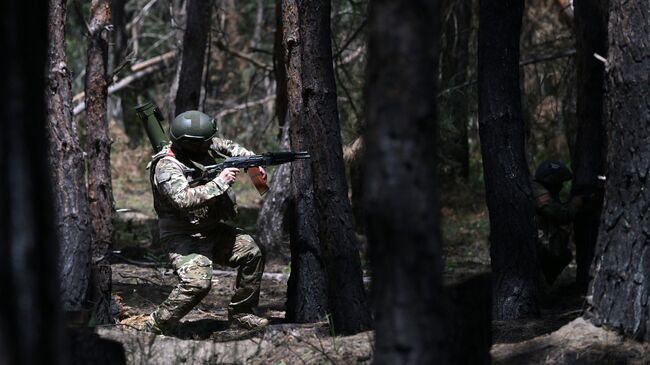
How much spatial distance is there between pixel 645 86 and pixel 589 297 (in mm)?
1400

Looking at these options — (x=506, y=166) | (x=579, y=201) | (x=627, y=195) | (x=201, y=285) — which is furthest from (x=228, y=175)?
(x=579, y=201)

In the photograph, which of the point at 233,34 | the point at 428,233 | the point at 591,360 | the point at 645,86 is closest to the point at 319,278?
the point at 591,360

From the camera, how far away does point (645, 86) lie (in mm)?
6125

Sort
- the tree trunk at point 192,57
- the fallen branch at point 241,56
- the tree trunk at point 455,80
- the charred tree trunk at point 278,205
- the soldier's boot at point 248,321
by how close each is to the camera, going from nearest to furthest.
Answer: the soldier's boot at point 248,321 < the charred tree trunk at point 278,205 < the tree trunk at point 192,57 < the tree trunk at point 455,80 < the fallen branch at point 241,56

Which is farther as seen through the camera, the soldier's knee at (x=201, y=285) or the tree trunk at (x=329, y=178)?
the soldier's knee at (x=201, y=285)

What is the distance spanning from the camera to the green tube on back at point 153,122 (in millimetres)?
8445

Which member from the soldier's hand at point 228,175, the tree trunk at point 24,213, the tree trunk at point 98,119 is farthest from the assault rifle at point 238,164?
the tree trunk at point 24,213

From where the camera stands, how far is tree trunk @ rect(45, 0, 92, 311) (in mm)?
6730

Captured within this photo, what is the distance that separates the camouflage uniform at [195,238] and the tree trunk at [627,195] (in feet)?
9.67

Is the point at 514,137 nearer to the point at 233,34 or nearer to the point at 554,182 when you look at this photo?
the point at 554,182

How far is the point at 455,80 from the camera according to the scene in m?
15.4

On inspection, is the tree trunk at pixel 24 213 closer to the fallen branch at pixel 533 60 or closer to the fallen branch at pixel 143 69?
the fallen branch at pixel 533 60

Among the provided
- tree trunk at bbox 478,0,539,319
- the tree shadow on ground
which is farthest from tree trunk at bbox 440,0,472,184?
tree trunk at bbox 478,0,539,319

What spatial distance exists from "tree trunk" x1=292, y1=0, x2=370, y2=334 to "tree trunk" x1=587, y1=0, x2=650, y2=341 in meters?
1.64
